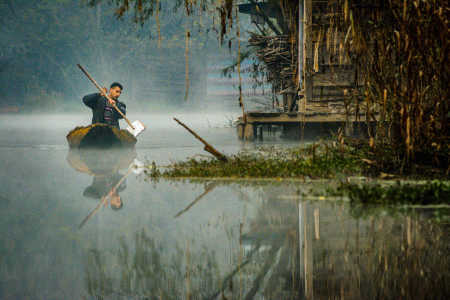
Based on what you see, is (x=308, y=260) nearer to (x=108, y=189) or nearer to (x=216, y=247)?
(x=216, y=247)

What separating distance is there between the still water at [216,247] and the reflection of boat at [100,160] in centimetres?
297

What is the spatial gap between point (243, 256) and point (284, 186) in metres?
3.66

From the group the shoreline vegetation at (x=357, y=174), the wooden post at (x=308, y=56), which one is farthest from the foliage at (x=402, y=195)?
the wooden post at (x=308, y=56)

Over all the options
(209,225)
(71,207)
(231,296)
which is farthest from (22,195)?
(231,296)

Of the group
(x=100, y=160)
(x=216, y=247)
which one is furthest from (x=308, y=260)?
(x=100, y=160)

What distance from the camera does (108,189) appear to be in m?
7.98

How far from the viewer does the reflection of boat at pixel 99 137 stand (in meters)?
15.2

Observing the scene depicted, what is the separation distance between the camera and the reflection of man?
6.85 metres

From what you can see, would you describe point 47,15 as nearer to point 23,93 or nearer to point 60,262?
point 23,93

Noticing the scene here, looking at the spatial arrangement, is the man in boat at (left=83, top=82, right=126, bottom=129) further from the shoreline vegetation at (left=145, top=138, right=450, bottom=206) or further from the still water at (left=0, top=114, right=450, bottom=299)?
the still water at (left=0, top=114, right=450, bottom=299)

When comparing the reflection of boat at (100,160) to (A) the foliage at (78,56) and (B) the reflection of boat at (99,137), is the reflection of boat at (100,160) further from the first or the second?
(A) the foliage at (78,56)

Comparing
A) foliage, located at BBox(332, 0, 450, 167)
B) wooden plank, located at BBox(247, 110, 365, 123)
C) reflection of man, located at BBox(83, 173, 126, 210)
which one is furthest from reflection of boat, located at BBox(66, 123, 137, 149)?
foliage, located at BBox(332, 0, 450, 167)

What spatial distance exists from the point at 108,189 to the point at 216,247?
12.8 feet

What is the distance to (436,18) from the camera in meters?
6.85
